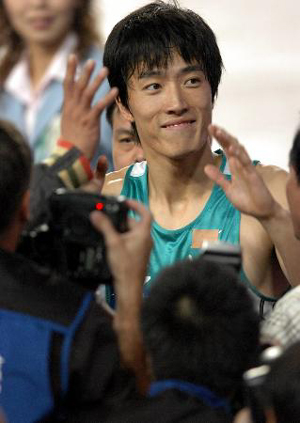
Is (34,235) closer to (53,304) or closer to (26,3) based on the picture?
(53,304)

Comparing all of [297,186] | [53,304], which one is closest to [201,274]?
[53,304]

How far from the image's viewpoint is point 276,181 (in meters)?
3.99

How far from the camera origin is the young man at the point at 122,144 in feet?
16.1

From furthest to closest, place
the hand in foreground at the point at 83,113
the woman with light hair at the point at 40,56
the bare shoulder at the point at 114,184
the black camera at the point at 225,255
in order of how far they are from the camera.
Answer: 1. the woman with light hair at the point at 40,56
2. the bare shoulder at the point at 114,184
3. the hand in foreground at the point at 83,113
4. the black camera at the point at 225,255

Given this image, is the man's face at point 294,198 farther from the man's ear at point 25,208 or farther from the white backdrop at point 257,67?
the white backdrop at point 257,67

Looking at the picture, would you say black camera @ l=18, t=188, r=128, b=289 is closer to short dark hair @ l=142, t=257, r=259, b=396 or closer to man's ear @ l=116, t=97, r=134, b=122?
short dark hair @ l=142, t=257, r=259, b=396

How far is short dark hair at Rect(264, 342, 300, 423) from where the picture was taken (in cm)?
215

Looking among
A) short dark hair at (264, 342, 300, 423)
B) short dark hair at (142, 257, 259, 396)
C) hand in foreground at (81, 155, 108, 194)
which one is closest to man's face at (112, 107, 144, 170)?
hand in foreground at (81, 155, 108, 194)

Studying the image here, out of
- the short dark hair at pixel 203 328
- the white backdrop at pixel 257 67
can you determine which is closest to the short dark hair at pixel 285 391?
the short dark hair at pixel 203 328

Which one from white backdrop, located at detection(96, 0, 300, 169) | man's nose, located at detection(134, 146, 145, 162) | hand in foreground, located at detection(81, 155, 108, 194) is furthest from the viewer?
white backdrop, located at detection(96, 0, 300, 169)

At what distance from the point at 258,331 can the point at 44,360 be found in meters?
0.50

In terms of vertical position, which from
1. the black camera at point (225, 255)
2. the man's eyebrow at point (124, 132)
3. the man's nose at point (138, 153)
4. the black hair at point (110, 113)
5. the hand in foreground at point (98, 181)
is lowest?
the black camera at point (225, 255)

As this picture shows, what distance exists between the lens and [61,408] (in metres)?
2.72

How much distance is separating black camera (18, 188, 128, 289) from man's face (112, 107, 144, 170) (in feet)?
6.85
